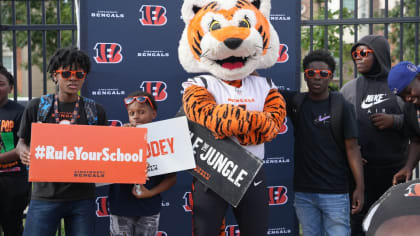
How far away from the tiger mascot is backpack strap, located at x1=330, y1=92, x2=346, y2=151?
0.52m

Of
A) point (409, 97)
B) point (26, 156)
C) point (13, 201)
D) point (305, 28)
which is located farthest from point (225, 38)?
point (305, 28)

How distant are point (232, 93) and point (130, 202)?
1.12 metres

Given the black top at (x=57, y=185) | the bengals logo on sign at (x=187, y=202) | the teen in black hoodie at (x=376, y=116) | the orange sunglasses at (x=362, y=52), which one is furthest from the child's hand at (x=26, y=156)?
the orange sunglasses at (x=362, y=52)

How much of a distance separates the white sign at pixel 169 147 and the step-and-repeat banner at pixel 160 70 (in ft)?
2.88

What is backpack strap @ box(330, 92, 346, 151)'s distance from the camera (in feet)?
11.2

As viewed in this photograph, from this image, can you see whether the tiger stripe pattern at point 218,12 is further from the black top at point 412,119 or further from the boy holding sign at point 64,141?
the black top at point 412,119

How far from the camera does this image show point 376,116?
12.2 feet

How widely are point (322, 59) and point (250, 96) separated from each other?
0.82 m

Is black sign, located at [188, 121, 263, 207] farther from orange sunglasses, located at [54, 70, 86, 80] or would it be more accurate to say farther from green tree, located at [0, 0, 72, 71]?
green tree, located at [0, 0, 72, 71]

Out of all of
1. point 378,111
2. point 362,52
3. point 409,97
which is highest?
point 362,52

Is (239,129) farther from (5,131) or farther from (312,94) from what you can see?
(5,131)

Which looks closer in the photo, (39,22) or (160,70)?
(160,70)

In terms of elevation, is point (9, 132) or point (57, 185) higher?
point (9, 132)

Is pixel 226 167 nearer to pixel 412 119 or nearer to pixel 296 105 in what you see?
pixel 296 105
